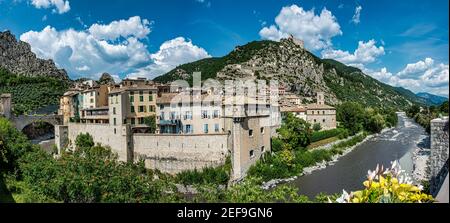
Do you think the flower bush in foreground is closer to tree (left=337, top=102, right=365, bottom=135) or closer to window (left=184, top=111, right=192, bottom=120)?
window (left=184, top=111, right=192, bottom=120)

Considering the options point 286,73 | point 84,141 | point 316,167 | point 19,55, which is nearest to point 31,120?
point 84,141

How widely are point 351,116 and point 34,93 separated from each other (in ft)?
40.6

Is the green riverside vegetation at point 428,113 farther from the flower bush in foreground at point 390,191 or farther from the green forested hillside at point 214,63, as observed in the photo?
the flower bush in foreground at point 390,191

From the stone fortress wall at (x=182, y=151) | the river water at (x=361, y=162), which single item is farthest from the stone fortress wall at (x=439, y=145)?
the stone fortress wall at (x=182, y=151)

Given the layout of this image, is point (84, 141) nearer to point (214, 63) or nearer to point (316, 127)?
point (214, 63)

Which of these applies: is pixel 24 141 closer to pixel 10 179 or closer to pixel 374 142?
pixel 10 179

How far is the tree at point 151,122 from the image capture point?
1163cm

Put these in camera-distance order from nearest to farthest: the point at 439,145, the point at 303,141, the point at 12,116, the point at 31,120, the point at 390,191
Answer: the point at 390,191, the point at 439,145, the point at 12,116, the point at 31,120, the point at 303,141

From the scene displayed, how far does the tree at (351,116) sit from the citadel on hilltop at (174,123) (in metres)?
0.43

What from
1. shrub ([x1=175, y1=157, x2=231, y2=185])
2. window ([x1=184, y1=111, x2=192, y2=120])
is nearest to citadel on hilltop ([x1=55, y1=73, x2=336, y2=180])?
window ([x1=184, y1=111, x2=192, y2=120])

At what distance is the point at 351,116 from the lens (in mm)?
13773
